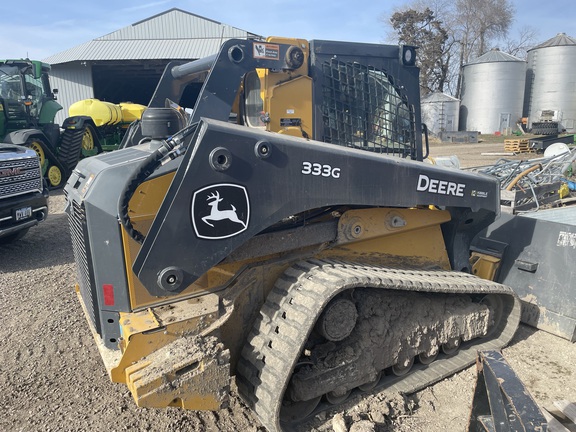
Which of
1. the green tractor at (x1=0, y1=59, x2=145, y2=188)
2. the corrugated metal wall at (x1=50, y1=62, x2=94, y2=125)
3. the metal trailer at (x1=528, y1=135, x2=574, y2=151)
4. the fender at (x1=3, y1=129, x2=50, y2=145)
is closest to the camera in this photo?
the fender at (x1=3, y1=129, x2=50, y2=145)

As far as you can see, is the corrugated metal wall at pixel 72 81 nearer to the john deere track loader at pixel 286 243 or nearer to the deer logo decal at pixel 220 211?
the john deere track loader at pixel 286 243

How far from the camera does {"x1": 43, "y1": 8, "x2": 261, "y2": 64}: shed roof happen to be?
70.4 feet

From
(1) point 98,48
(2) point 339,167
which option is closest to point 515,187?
(2) point 339,167

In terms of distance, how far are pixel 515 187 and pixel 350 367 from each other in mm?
5303

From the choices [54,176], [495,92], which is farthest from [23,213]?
[495,92]

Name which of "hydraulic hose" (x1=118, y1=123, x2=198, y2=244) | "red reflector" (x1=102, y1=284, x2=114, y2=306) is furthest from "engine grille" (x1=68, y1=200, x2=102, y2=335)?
"hydraulic hose" (x1=118, y1=123, x2=198, y2=244)

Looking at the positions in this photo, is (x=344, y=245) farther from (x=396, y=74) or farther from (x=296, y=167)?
(x=396, y=74)

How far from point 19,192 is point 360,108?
521 centimetres

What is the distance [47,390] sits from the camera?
3541 millimetres

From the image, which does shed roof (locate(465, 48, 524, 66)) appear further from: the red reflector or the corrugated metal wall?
the red reflector

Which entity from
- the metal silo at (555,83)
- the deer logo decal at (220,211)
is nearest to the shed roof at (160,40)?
the deer logo decal at (220,211)

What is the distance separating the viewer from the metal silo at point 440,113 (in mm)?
30328

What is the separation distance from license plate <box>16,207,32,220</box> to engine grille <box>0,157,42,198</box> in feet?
0.76

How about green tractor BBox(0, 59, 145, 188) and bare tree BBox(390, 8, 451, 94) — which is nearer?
green tractor BBox(0, 59, 145, 188)
